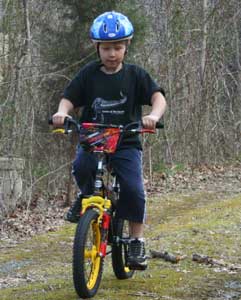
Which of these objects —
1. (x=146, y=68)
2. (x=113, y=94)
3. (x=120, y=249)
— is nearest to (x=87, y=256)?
(x=120, y=249)

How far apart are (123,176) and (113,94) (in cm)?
54

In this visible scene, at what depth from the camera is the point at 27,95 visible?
11.1m

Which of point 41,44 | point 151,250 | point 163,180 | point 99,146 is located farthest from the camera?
point 163,180

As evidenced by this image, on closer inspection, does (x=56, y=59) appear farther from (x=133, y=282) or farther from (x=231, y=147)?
(x=231, y=147)

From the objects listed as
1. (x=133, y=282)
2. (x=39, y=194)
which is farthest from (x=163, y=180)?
(x=133, y=282)

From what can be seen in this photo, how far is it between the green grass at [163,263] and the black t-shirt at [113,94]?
997 mm

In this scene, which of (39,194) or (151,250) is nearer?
(151,250)

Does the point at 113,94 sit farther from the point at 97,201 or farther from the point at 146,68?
the point at 146,68

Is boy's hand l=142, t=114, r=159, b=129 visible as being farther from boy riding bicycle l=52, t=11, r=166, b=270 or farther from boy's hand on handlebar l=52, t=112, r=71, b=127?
boy's hand on handlebar l=52, t=112, r=71, b=127

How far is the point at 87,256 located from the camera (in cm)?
467

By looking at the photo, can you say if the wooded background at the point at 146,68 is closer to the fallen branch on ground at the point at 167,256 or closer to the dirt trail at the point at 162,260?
the dirt trail at the point at 162,260

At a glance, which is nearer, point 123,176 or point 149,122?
point 149,122

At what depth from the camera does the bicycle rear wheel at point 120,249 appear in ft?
16.6

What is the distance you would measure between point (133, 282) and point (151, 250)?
1.10 meters
